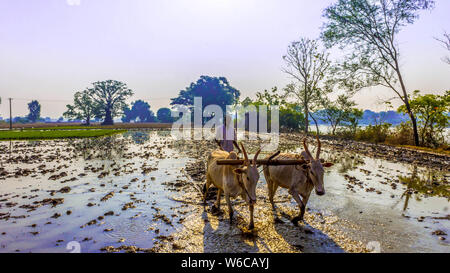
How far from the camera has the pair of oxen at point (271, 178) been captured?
5.75 metres

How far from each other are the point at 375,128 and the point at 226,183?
1043 inches

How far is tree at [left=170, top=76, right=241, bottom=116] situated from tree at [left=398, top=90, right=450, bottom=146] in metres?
66.4

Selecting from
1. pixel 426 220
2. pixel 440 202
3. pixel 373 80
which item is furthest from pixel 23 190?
pixel 373 80

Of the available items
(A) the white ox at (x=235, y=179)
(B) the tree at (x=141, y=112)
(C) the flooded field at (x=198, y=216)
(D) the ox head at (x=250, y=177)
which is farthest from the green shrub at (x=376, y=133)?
(B) the tree at (x=141, y=112)

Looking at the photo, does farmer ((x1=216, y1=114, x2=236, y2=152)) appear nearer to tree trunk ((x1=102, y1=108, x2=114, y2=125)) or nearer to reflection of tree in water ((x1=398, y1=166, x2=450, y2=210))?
reflection of tree in water ((x1=398, y1=166, x2=450, y2=210))

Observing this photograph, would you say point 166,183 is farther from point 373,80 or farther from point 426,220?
point 373,80

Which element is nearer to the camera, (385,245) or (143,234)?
(385,245)

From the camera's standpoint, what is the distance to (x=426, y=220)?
21.8 ft

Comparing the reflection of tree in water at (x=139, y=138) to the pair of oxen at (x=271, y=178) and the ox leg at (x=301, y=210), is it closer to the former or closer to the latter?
the pair of oxen at (x=271, y=178)

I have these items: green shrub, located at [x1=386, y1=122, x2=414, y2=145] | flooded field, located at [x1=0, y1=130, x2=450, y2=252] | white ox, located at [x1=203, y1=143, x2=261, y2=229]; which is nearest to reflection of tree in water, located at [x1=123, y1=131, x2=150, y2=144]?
flooded field, located at [x1=0, y1=130, x2=450, y2=252]

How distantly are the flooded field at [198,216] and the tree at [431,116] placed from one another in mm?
12214

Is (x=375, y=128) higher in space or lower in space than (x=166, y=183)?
higher

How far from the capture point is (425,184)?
10375 millimetres

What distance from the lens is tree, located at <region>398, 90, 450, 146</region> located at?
21359mm
